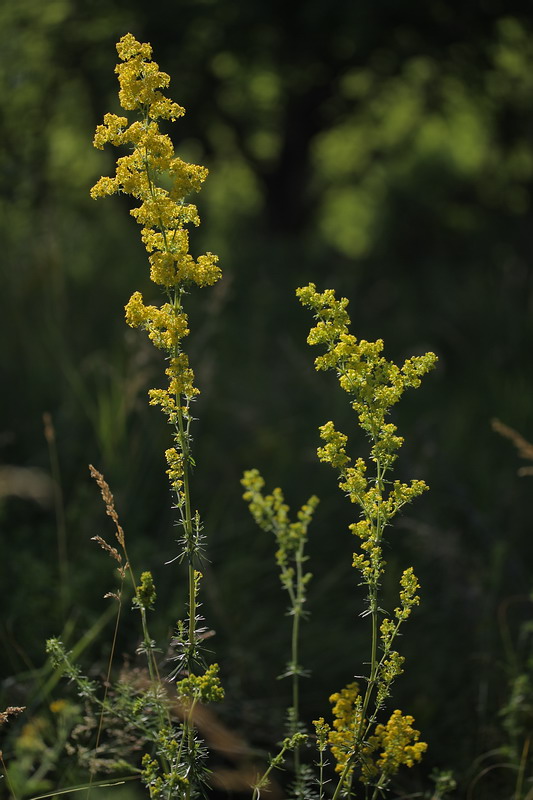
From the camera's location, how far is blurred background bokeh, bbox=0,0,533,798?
2754 millimetres

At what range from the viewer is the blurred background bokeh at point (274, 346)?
275 centimetres

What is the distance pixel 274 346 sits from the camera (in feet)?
18.3

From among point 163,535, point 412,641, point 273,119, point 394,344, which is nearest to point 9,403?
point 163,535

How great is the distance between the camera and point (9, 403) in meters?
3.76

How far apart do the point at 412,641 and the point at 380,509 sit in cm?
146

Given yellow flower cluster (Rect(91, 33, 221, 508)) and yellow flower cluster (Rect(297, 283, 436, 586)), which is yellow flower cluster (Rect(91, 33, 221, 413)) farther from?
yellow flower cluster (Rect(297, 283, 436, 586))

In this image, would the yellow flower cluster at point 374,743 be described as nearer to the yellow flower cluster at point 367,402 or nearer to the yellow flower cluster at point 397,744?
the yellow flower cluster at point 397,744

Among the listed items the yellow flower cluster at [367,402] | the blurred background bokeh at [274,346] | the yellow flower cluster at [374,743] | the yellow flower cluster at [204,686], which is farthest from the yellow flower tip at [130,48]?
the yellow flower cluster at [374,743]

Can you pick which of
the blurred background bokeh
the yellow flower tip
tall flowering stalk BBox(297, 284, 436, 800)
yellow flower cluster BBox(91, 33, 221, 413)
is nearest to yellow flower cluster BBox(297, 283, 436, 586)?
tall flowering stalk BBox(297, 284, 436, 800)

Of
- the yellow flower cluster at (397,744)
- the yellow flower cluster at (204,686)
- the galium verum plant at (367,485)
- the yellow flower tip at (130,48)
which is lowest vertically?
the yellow flower cluster at (397,744)

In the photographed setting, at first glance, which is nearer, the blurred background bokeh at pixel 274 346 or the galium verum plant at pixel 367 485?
the galium verum plant at pixel 367 485

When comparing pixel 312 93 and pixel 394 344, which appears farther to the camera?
pixel 312 93

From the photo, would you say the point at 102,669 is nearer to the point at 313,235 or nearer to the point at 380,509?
the point at 380,509

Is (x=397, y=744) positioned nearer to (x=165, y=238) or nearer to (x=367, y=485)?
(x=367, y=485)
